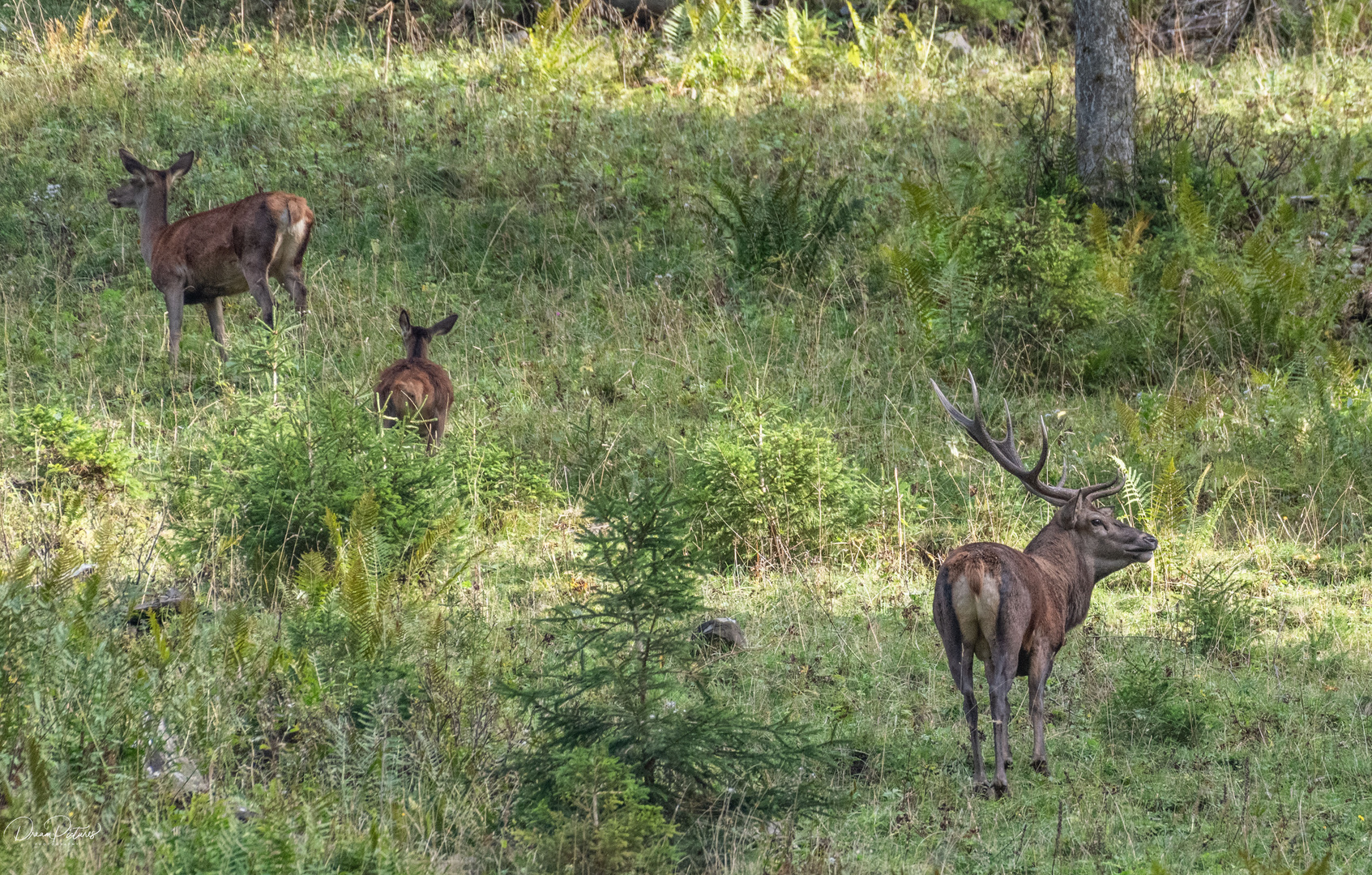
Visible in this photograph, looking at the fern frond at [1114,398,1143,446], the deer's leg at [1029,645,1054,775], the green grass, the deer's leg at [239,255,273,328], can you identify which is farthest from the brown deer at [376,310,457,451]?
the fern frond at [1114,398,1143,446]

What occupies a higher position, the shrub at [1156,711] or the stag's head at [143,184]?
the stag's head at [143,184]

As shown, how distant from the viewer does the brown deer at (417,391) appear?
8.59m

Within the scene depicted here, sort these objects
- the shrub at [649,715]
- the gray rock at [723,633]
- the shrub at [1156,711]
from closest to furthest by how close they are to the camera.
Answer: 1. the shrub at [649,715]
2. the shrub at [1156,711]
3. the gray rock at [723,633]

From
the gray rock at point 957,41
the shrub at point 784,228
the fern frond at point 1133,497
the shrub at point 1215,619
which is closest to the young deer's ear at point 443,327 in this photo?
the shrub at point 784,228

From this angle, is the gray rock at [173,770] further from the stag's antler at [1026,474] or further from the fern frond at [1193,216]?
the fern frond at [1193,216]

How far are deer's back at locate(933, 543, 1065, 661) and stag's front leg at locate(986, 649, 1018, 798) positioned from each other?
7 centimetres

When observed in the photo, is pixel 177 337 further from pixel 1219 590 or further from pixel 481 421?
pixel 1219 590

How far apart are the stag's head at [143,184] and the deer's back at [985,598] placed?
888 centimetres

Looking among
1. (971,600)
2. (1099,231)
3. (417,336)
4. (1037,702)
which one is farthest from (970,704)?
(1099,231)

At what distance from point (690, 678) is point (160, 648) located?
7.17 feet

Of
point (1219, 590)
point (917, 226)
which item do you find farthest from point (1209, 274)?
point (1219, 590)

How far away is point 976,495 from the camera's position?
28.0 feet

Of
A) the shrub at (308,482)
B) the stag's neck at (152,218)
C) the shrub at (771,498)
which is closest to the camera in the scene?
the shrub at (308,482)

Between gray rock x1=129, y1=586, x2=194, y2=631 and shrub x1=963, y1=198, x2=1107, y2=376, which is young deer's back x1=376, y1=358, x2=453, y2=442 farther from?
shrub x1=963, y1=198, x2=1107, y2=376
